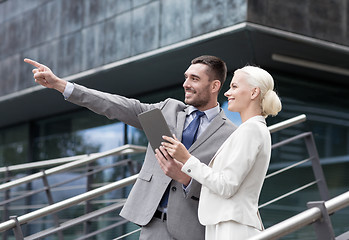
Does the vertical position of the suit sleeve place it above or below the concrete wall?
below

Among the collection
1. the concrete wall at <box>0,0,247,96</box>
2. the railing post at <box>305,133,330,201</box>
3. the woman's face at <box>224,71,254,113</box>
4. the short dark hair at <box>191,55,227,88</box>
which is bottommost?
the railing post at <box>305,133,330,201</box>

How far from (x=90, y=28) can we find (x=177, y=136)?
7.98m

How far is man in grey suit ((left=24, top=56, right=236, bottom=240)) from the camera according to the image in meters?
3.11

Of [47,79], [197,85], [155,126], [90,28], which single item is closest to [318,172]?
[197,85]

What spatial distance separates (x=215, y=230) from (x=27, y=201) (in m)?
9.05

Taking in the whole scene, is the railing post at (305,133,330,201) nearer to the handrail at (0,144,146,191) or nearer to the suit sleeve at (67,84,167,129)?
the handrail at (0,144,146,191)

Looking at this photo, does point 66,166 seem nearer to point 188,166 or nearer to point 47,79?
point 47,79

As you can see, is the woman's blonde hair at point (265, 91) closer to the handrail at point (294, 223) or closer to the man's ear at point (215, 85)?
the man's ear at point (215, 85)

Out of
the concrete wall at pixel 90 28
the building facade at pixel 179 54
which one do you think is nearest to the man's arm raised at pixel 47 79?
the building facade at pixel 179 54

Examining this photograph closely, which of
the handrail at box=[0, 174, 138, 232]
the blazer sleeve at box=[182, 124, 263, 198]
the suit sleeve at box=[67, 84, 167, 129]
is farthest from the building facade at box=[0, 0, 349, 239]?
the blazer sleeve at box=[182, 124, 263, 198]

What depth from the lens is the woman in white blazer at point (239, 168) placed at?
2.71 metres

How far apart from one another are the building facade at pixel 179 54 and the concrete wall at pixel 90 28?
0.06ft

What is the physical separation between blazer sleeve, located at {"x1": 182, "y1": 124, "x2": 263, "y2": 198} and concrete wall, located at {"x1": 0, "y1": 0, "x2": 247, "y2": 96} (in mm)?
5756

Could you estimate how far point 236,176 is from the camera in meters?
2.70
